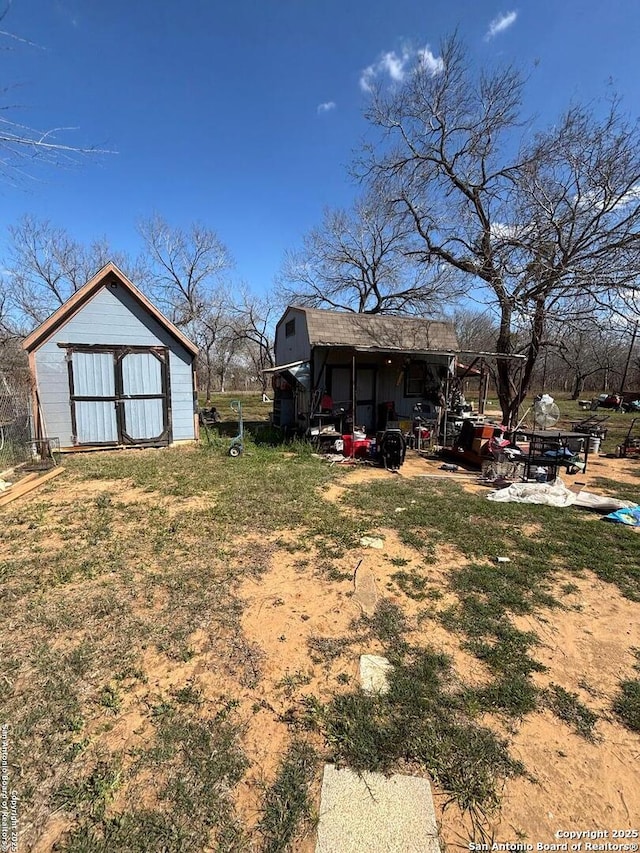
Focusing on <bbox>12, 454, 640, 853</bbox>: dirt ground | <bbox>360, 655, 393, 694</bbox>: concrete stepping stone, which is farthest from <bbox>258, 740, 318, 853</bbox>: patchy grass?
<bbox>360, 655, 393, 694</bbox>: concrete stepping stone

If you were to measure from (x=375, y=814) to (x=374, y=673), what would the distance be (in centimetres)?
86

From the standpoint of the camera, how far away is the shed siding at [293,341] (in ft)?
37.7

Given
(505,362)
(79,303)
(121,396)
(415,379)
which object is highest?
(79,303)

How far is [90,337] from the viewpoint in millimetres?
9430

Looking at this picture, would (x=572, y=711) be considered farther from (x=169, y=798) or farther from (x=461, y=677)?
(x=169, y=798)

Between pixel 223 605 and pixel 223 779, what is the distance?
1505 mm

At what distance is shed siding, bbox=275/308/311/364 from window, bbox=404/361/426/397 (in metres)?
3.54

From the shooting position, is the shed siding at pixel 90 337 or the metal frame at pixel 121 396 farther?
the metal frame at pixel 121 396

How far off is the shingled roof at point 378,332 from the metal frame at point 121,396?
13.8ft

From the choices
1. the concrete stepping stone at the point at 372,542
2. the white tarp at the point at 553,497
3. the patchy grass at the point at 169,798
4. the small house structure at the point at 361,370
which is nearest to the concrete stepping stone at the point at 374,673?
the patchy grass at the point at 169,798

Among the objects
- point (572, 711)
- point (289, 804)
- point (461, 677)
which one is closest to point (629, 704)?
point (572, 711)

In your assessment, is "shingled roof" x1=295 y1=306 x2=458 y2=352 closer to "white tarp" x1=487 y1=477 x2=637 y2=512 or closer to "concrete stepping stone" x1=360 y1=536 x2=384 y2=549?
"white tarp" x1=487 y1=477 x2=637 y2=512

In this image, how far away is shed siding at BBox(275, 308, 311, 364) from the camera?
1148cm

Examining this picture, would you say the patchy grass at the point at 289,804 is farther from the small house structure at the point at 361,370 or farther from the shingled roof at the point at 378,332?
the shingled roof at the point at 378,332
